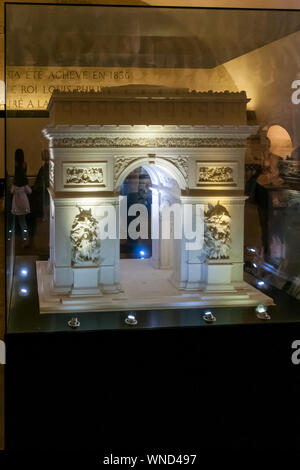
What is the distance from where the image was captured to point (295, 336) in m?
6.93

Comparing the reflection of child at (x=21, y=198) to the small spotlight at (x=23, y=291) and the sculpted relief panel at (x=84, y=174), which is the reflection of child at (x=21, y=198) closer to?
the sculpted relief panel at (x=84, y=174)

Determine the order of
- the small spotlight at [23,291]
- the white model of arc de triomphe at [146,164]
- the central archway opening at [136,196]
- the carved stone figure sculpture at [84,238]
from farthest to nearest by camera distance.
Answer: the central archway opening at [136,196] < the small spotlight at [23,291] < the carved stone figure sculpture at [84,238] < the white model of arc de triomphe at [146,164]

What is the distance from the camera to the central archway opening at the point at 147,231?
8.40 meters

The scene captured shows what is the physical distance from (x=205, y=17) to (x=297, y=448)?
3.97 metres

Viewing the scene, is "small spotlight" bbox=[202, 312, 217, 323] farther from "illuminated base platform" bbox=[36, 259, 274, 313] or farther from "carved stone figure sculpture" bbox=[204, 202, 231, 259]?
"carved stone figure sculpture" bbox=[204, 202, 231, 259]

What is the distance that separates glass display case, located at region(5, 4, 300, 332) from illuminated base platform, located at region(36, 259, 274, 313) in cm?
2

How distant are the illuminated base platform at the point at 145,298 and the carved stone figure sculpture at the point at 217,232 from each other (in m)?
0.38

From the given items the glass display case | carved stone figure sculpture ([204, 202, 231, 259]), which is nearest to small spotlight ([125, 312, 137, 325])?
the glass display case

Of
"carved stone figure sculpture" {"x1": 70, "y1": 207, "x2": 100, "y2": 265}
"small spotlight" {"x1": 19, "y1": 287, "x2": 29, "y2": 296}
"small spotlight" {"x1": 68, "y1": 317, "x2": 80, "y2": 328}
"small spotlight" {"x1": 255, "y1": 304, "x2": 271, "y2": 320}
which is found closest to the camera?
"small spotlight" {"x1": 68, "y1": 317, "x2": 80, "y2": 328}

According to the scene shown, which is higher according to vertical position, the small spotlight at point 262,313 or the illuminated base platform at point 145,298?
the illuminated base platform at point 145,298

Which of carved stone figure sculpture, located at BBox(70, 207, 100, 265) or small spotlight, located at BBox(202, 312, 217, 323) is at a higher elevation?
carved stone figure sculpture, located at BBox(70, 207, 100, 265)

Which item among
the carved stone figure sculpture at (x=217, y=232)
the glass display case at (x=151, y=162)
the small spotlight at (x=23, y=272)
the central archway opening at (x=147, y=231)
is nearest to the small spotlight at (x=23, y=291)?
the glass display case at (x=151, y=162)

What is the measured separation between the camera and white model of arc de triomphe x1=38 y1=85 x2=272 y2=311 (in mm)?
7586

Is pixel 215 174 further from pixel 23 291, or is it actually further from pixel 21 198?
pixel 23 291
